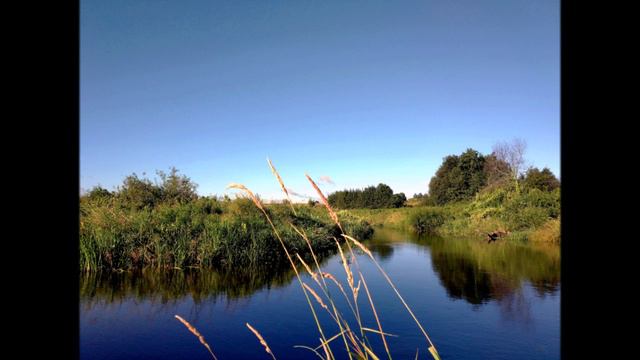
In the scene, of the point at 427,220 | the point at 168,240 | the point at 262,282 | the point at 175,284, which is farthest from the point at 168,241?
the point at 427,220

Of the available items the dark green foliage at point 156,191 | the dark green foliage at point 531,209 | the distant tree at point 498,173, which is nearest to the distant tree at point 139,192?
the dark green foliage at point 156,191

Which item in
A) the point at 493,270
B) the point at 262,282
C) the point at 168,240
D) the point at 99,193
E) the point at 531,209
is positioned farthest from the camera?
the point at 531,209

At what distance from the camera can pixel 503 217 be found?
1841 cm

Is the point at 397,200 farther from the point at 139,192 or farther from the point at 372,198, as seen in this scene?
the point at 139,192

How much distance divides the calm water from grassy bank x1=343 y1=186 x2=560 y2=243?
7.33 metres

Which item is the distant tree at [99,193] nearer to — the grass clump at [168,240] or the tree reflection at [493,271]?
the grass clump at [168,240]

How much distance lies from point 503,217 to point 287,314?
629 inches

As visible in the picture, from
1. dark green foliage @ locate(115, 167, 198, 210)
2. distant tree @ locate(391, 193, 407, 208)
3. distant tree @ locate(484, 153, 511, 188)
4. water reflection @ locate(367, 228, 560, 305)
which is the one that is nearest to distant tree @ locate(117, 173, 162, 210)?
dark green foliage @ locate(115, 167, 198, 210)

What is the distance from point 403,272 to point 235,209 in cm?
675

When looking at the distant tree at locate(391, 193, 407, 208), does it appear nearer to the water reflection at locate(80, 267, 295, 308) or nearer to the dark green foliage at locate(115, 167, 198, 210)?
the dark green foliage at locate(115, 167, 198, 210)

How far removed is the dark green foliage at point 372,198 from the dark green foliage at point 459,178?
6.88 m

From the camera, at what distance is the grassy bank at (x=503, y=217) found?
15968 mm
